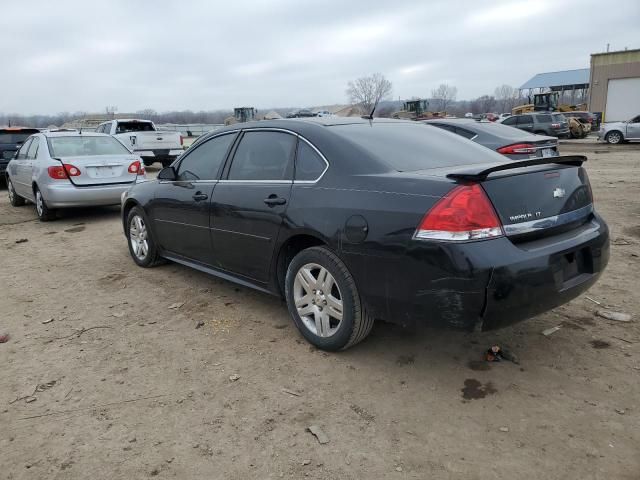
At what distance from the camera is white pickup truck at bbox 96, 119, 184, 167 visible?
15.3 meters

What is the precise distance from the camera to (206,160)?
190 inches

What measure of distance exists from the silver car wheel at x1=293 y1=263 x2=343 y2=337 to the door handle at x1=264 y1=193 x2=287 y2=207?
505 mm

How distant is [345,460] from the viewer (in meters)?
2.57

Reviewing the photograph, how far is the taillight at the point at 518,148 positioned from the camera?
8430 mm

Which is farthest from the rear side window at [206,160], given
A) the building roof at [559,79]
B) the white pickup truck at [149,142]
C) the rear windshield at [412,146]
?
the building roof at [559,79]

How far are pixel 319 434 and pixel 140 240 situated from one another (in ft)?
12.7

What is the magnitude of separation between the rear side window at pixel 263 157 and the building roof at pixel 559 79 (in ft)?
241

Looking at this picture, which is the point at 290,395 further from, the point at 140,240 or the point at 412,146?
the point at 140,240

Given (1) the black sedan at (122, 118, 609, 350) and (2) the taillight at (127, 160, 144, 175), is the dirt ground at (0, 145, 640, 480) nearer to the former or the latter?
(1) the black sedan at (122, 118, 609, 350)

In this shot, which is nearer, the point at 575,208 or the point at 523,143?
the point at 575,208

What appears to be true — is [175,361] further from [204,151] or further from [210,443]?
[204,151]

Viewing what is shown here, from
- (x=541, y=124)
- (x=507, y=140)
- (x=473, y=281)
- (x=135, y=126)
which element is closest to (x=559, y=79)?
(x=541, y=124)

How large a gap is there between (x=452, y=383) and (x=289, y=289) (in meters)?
1.30

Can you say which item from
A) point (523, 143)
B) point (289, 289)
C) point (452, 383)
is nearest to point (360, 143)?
point (289, 289)
